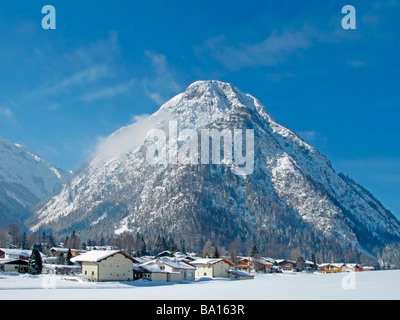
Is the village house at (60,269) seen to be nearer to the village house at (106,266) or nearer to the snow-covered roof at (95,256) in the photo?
the snow-covered roof at (95,256)

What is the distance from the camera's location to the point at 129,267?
312ft

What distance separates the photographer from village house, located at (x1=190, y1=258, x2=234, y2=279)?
131 meters

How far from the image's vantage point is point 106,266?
90.1 m

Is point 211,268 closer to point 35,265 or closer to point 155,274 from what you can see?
point 155,274

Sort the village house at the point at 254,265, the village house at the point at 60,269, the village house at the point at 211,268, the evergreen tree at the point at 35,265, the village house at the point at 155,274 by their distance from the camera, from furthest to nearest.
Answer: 1. the village house at the point at 254,265
2. the village house at the point at 211,268
3. the village house at the point at 60,269
4. the village house at the point at 155,274
5. the evergreen tree at the point at 35,265

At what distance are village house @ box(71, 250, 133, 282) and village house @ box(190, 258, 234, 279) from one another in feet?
132

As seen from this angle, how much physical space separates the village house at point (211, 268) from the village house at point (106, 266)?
40.1 m

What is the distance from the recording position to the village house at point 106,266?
290ft

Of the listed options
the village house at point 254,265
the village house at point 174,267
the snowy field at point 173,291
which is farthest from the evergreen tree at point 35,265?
the village house at point 254,265

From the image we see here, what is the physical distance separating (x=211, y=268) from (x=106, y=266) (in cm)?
4716

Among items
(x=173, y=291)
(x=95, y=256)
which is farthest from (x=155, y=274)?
(x=173, y=291)

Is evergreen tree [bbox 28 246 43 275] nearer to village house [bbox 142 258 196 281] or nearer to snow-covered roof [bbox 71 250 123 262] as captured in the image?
snow-covered roof [bbox 71 250 123 262]
